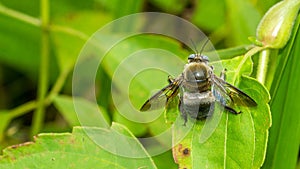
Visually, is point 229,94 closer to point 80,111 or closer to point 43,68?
point 80,111

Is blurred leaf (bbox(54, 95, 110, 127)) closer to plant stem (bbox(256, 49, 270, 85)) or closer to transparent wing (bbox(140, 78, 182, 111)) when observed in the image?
transparent wing (bbox(140, 78, 182, 111))

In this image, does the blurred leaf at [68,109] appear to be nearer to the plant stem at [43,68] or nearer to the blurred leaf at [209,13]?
the plant stem at [43,68]

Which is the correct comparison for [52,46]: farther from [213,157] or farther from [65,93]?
[213,157]

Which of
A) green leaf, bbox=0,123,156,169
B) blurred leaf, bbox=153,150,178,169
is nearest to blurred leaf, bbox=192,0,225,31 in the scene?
blurred leaf, bbox=153,150,178,169

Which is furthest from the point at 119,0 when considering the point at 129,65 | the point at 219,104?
the point at 219,104

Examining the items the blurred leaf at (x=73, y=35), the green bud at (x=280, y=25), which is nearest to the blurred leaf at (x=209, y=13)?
the blurred leaf at (x=73, y=35)

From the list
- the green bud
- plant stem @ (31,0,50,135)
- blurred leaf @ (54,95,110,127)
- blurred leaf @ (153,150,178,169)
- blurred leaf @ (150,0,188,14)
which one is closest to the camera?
the green bud

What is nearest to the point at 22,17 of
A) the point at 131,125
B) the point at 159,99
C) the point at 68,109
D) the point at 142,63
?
the point at 68,109
